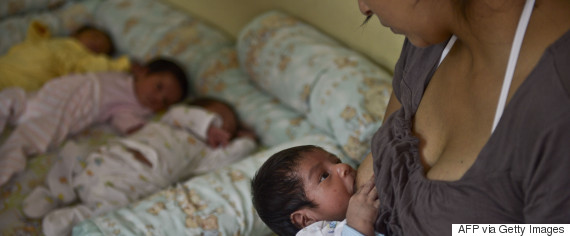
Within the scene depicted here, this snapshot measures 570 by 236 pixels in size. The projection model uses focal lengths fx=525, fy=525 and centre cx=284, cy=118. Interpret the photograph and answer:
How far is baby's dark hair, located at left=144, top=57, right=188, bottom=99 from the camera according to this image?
7.33 ft

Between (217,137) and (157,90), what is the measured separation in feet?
1.33

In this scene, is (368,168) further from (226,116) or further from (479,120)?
(226,116)

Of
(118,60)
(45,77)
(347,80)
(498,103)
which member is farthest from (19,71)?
(498,103)

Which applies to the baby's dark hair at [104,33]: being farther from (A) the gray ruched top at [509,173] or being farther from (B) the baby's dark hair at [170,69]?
(A) the gray ruched top at [509,173]

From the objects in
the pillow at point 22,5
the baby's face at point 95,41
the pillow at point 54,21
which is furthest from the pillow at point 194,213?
the pillow at point 22,5

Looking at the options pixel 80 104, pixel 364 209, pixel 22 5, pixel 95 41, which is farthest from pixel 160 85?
pixel 364 209

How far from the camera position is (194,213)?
146cm

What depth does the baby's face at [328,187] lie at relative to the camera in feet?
4.12

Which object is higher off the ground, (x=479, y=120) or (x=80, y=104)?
(x=479, y=120)

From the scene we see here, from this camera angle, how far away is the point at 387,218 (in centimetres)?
105

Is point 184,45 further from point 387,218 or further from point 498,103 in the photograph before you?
point 498,103

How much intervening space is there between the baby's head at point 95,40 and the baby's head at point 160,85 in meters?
0.40

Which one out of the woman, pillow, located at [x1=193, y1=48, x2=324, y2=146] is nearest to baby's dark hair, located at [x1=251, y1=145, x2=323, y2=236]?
the woman

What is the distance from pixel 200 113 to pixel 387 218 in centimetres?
115
